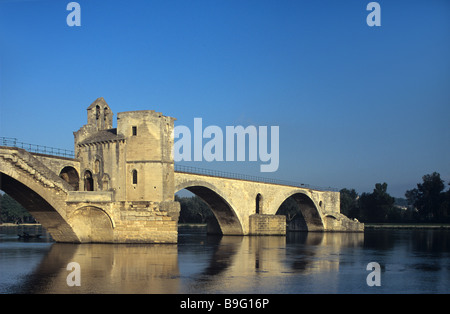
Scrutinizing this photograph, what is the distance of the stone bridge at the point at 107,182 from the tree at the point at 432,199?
6767 cm

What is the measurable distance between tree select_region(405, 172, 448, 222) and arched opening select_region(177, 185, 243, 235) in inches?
2397

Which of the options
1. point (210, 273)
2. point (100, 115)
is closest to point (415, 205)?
point (100, 115)

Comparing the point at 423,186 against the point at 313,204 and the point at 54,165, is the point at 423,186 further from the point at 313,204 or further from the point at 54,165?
the point at 54,165

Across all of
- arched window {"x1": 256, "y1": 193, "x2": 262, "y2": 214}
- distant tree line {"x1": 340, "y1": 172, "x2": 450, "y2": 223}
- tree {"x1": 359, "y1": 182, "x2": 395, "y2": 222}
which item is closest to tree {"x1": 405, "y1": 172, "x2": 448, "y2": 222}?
distant tree line {"x1": 340, "y1": 172, "x2": 450, "y2": 223}

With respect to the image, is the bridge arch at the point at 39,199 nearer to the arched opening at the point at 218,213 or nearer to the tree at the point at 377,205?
the arched opening at the point at 218,213

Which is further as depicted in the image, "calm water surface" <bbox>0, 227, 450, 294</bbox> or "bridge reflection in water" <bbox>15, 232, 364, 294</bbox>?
"calm water surface" <bbox>0, 227, 450, 294</bbox>

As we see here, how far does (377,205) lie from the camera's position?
344 ft

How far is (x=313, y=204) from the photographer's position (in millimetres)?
75188

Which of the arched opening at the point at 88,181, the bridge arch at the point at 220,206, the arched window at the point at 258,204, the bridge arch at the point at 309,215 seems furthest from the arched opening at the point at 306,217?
the arched opening at the point at 88,181

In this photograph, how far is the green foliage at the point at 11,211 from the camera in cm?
10612

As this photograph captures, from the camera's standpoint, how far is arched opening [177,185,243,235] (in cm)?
5206

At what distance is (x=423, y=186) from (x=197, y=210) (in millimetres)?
48577

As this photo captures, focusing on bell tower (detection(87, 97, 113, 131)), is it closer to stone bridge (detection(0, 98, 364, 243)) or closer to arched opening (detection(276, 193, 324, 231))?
stone bridge (detection(0, 98, 364, 243))

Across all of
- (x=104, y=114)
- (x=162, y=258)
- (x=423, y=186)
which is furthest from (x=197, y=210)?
(x=162, y=258)
